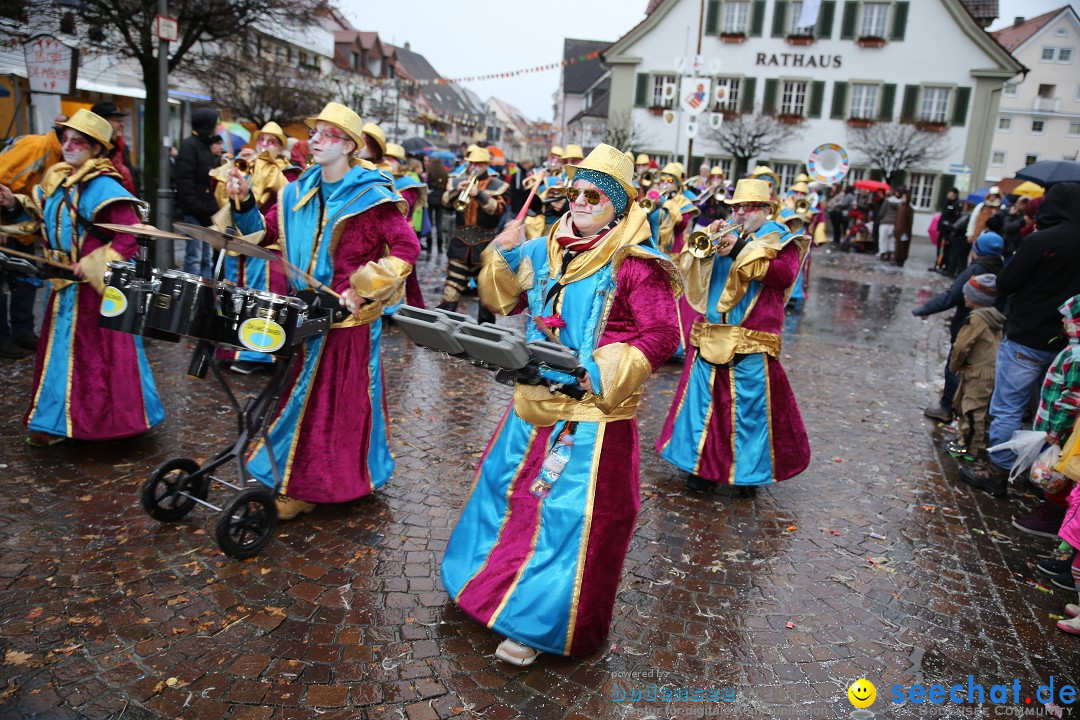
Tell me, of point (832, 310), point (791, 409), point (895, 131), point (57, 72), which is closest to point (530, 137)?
point (895, 131)

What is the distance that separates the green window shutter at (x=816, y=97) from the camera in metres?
35.9

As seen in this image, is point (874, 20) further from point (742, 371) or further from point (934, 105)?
point (742, 371)

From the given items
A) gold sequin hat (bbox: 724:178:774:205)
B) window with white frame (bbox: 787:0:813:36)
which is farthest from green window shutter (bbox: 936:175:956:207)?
gold sequin hat (bbox: 724:178:774:205)

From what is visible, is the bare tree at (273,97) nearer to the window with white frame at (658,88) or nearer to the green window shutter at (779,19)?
the window with white frame at (658,88)

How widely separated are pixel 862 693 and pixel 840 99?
37714 millimetres

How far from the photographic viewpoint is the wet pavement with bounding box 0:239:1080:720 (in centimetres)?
310

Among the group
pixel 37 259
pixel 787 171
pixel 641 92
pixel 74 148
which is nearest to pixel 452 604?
pixel 37 259

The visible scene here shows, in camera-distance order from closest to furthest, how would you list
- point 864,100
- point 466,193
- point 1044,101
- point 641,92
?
point 466,193 < point 864,100 < point 641,92 < point 1044,101

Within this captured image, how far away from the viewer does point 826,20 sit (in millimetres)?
35219

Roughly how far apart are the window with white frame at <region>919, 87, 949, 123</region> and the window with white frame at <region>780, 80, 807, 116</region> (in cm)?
535

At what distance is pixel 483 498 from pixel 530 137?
202ft

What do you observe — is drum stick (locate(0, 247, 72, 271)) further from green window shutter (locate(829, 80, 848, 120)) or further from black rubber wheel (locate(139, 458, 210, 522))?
green window shutter (locate(829, 80, 848, 120))

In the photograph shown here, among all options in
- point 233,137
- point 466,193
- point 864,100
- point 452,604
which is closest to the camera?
point 452,604

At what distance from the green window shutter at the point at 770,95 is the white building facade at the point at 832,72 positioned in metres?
0.05
